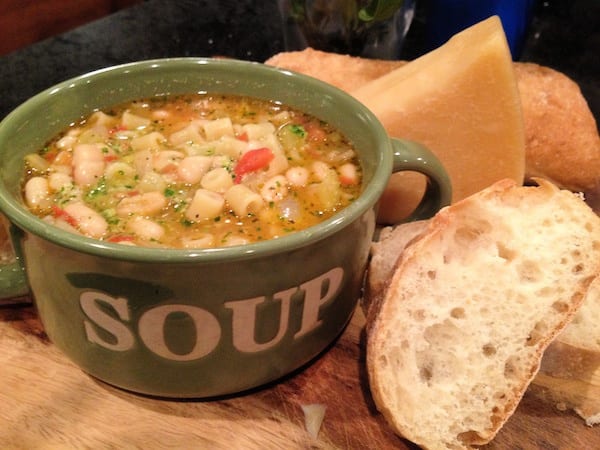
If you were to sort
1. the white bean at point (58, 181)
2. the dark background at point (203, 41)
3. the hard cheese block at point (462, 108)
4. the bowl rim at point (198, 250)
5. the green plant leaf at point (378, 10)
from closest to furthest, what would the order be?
the bowl rim at point (198, 250) → the white bean at point (58, 181) → the hard cheese block at point (462, 108) → the green plant leaf at point (378, 10) → the dark background at point (203, 41)

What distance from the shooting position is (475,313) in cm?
121

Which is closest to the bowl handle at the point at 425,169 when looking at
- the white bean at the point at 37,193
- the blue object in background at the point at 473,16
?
the white bean at the point at 37,193

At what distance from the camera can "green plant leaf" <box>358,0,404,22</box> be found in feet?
6.50

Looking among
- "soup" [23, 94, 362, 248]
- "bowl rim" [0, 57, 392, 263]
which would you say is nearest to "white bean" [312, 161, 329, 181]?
"soup" [23, 94, 362, 248]

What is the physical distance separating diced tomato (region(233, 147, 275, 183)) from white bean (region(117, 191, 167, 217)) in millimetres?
172

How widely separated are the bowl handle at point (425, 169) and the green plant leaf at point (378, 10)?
77cm

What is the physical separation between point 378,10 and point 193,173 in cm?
98

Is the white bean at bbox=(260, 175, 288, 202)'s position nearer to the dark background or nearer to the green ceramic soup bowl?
the green ceramic soup bowl

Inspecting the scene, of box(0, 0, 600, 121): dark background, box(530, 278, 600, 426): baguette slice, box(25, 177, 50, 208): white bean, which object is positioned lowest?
box(530, 278, 600, 426): baguette slice

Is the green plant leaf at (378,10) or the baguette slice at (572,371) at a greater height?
the green plant leaf at (378,10)

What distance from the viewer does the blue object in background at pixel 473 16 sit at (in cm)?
224

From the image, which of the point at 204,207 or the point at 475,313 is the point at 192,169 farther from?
the point at 475,313

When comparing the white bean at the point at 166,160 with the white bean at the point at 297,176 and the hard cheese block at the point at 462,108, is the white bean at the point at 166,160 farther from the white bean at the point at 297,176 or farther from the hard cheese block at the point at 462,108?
the hard cheese block at the point at 462,108

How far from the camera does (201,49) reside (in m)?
2.55
